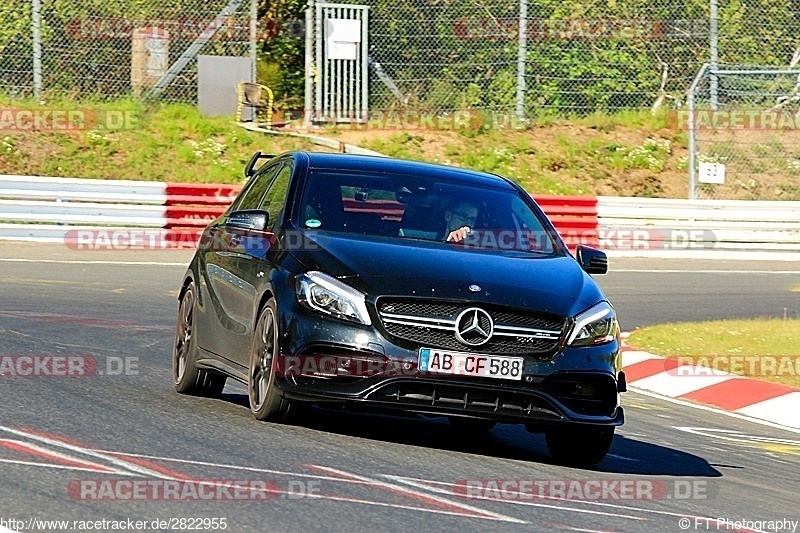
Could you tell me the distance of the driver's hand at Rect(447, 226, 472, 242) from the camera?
900 cm

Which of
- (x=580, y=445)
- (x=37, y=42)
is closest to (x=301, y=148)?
(x=37, y=42)

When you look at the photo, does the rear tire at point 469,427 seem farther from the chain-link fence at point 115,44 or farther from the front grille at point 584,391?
the chain-link fence at point 115,44

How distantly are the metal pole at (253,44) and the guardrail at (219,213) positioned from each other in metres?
4.68

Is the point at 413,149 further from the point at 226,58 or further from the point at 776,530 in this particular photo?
the point at 776,530

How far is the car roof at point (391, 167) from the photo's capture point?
30.7ft

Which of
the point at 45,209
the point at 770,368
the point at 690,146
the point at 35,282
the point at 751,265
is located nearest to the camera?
the point at 770,368

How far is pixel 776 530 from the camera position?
6992 millimetres

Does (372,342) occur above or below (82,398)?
above

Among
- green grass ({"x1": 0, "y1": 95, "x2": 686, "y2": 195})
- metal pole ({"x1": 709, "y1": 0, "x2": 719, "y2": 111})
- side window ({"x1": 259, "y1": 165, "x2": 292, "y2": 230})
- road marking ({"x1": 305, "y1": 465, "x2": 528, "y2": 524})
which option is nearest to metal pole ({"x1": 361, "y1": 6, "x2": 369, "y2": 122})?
green grass ({"x1": 0, "y1": 95, "x2": 686, "y2": 195})

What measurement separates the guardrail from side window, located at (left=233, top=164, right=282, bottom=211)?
37.0 feet

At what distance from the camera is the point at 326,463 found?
24.0ft

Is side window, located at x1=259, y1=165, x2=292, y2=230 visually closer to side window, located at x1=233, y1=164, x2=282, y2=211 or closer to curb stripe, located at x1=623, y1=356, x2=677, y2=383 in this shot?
side window, located at x1=233, y1=164, x2=282, y2=211

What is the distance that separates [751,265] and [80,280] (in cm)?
1119

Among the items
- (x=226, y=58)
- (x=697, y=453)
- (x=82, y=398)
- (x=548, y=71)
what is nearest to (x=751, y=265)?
(x=548, y=71)
